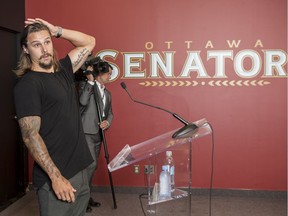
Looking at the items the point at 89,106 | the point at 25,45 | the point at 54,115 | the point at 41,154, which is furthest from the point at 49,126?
the point at 89,106

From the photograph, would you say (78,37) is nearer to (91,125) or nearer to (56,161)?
(56,161)

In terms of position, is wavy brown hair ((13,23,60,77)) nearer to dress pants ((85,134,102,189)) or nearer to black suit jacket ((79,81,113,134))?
black suit jacket ((79,81,113,134))

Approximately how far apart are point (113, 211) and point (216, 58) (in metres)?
1.92

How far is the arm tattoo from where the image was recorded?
1672 millimetres

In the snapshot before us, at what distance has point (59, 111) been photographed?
182 cm

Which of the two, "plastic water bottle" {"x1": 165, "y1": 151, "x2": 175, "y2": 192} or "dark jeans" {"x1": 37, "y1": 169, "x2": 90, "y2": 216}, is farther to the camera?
"plastic water bottle" {"x1": 165, "y1": 151, "x2": 175, "y2": 192}

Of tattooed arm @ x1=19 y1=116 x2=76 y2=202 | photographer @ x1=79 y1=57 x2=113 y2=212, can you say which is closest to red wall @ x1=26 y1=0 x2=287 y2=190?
photographer @ x1=79 y1=57 x2=113 y2=212

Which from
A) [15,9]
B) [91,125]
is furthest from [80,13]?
[91,125]

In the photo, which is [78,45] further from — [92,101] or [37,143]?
[92,101]

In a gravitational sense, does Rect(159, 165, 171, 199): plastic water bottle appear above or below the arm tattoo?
below

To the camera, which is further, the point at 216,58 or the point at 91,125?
the point at 216,58

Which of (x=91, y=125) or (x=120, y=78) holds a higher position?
(x=120, y=78)

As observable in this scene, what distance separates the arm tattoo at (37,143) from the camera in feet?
5.49

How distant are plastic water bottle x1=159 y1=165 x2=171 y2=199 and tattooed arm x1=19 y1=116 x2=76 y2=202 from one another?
0.97 meters
